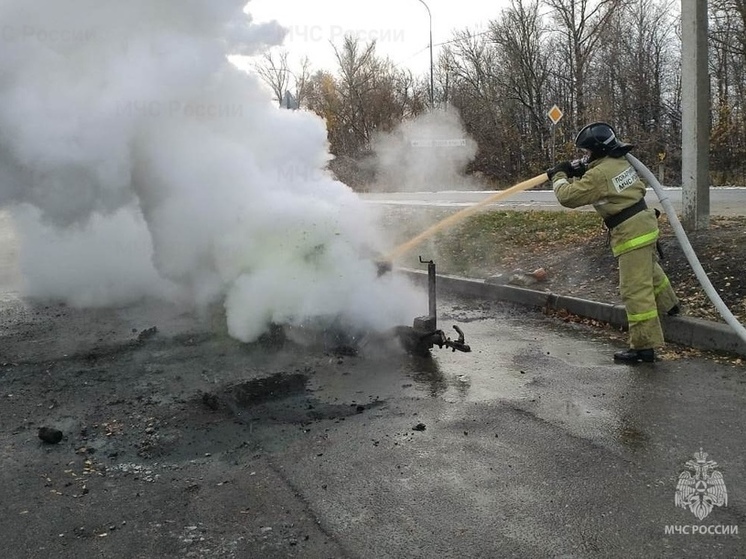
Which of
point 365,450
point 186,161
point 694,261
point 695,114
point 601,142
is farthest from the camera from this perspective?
point 695,114

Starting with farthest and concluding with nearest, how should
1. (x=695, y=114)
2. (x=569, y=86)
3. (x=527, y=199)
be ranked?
(x=569, y=86)
(x=527, y=199)
(x=695, y=114)

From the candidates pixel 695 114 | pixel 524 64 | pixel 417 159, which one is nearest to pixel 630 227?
pixel 695 114

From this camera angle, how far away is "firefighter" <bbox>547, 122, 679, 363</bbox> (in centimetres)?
548

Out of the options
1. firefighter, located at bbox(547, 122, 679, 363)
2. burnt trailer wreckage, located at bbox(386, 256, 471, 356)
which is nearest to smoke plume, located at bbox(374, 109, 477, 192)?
firefighter, located at bbox(547, 122, 679, 363)

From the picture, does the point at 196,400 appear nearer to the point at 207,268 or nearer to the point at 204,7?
the point at 207,268

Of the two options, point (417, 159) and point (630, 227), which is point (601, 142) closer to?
point (630, 227)

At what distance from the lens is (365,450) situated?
394 centimetres

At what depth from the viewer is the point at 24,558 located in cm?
297

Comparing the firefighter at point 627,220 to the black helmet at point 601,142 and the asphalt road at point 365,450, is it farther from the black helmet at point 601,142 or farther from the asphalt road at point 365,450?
the asphalt road at point 365,450

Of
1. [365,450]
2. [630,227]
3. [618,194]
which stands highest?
[618,194]

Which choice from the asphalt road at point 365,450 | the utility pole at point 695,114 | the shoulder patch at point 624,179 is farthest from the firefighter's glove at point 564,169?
the utility pole at point 695,114

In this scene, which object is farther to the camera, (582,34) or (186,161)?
(582,34)

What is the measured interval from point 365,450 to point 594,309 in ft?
13.2

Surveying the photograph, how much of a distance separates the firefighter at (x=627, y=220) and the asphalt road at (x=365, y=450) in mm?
281
